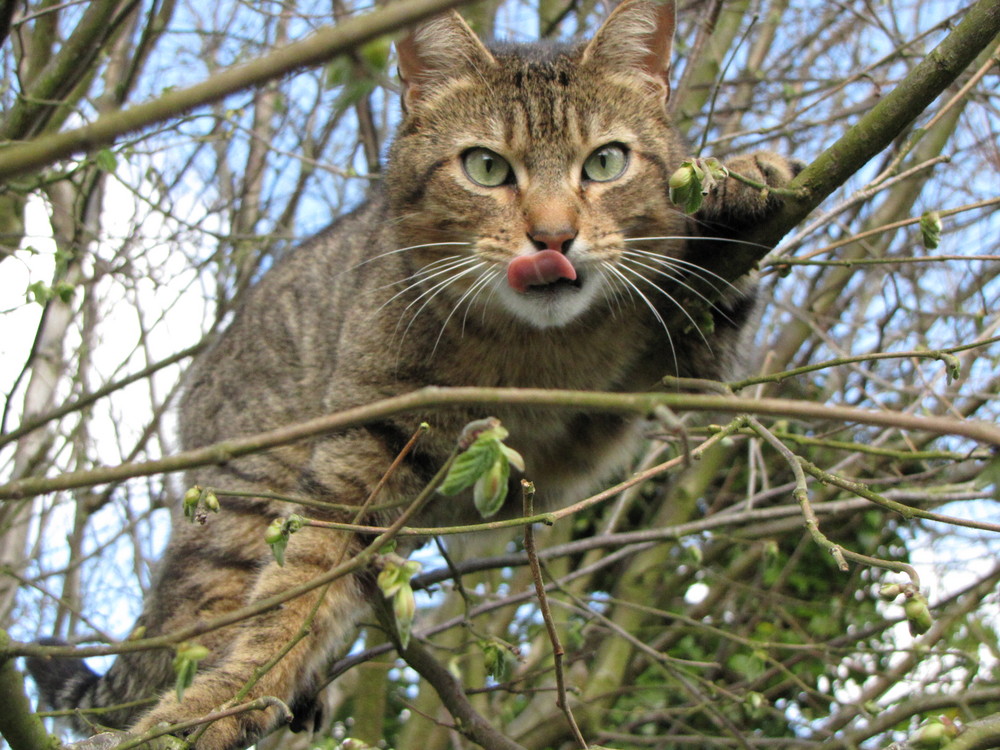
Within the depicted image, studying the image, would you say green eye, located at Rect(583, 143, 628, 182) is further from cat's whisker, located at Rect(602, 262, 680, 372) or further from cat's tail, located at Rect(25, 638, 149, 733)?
cat's tail, located at Rect(25, 638, 149, 733)

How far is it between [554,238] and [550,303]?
202 mm

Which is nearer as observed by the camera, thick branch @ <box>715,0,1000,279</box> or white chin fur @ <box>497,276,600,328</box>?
thick branch @ <box>715,0,1000,279</box>

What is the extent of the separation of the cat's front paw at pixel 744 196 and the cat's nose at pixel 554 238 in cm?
36

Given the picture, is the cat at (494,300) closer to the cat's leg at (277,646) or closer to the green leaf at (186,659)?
the cat's leg at (277,646)

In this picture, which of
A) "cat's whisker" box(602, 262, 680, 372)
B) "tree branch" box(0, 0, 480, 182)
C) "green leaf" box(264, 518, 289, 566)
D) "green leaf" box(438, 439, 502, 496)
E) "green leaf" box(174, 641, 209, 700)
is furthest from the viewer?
"cat's whisker" box(602, 262, 680, 372)

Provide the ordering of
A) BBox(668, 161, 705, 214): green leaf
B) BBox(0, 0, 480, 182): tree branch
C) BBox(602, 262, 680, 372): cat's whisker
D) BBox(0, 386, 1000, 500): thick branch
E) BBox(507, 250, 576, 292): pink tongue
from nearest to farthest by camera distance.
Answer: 1. BBox(0, 0, 480, 182): tree branch
2. BBox(0, 386, 1000, 500): thick branch
3. BBox(668, 161, 705, 214): green leaf
4. BBox(507, 250, 576, 292): pink tongue
5. BBox(602, 262, 680, 372): cat's whisker

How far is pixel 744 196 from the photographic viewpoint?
2.24m

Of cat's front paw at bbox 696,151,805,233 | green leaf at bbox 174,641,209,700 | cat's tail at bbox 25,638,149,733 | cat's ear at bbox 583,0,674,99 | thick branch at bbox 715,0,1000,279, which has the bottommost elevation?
green leaf at bbox 174,641,209,700

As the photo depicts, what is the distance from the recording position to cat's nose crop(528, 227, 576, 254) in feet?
7.20

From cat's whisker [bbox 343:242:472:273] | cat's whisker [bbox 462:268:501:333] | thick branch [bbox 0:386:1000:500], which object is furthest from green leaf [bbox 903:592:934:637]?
cat's whisker [bbox 343:242:472:273]

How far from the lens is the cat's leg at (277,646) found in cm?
228

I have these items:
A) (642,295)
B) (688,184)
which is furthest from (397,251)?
(688,184)

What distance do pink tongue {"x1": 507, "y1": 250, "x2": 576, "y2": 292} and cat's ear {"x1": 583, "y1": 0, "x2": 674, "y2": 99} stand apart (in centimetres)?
74

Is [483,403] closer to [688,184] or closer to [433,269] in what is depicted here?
[688,184]
